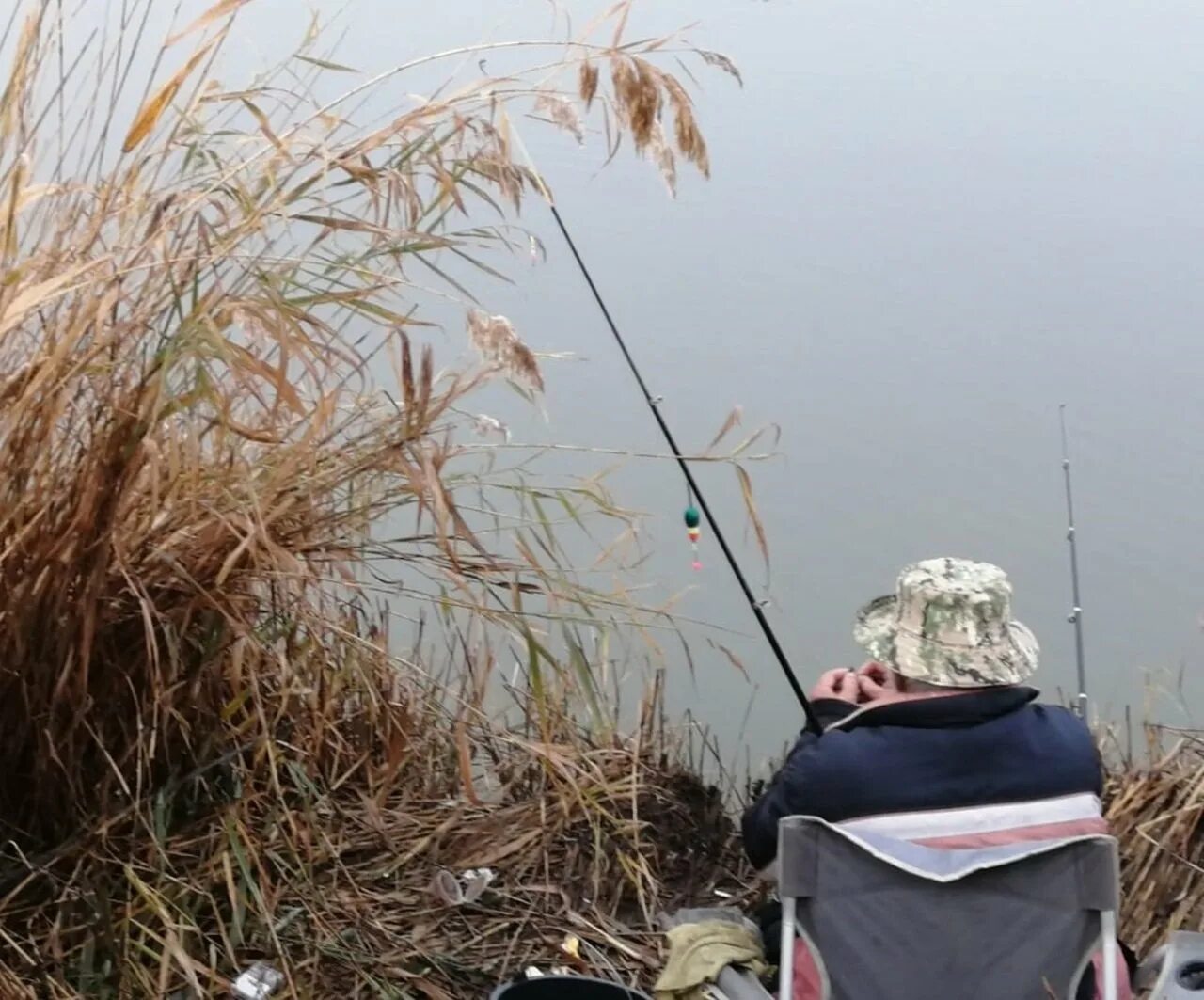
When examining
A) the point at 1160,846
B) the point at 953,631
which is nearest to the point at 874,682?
the point at 953,631

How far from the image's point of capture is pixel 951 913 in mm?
1354

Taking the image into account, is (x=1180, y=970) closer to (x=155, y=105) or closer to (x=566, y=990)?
(x=566, y=990)

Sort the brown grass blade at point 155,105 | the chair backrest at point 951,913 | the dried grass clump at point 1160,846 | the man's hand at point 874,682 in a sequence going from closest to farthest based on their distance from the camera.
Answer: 1. the chair backrest at point 951,913
2. the brown grass blade at point 155,105
3. the man's hand at point 874,682
4. the dried grass clump at point 1160,846

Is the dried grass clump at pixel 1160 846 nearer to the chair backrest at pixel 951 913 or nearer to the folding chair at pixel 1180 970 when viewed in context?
the folding chair at pixel 1180 970

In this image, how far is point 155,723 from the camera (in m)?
1.58

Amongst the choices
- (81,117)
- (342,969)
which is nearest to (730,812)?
(342,969)

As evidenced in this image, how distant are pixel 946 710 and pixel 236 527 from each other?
0.89m

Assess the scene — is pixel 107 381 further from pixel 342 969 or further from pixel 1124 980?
pixel 1124 980

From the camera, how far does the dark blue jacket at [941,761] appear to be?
4.61 ft

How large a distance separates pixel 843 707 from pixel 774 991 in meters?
0.36

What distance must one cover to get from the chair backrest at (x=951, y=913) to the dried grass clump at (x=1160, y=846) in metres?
0.67

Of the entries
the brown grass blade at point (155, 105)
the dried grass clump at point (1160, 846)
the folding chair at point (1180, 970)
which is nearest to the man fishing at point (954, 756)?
the folding chair at point (1180, 970)

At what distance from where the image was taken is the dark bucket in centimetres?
149

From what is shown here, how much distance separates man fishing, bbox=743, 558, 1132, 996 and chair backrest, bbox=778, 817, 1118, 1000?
0.16 ft
